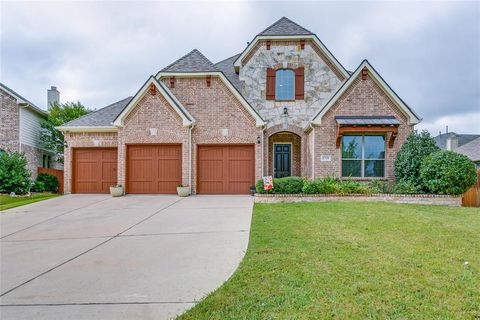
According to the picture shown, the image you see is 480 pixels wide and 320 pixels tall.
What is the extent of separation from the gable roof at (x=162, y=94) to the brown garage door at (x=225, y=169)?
160cm

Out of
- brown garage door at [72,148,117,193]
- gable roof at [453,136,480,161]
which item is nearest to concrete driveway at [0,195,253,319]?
brown garage door at [72,148,117,193]

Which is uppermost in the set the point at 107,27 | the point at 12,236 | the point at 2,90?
the point at 107,27

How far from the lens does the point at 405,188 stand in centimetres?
1223

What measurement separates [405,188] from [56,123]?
22.2 m

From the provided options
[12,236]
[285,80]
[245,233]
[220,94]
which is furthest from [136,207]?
[285,80]

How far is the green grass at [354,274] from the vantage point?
3336 millimetres

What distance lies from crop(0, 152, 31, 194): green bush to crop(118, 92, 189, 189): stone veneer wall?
5.67 metres

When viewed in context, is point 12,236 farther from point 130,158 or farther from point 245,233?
point 130,158

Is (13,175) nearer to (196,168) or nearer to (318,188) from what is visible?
(196,168)

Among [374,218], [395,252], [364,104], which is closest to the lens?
[395,252]

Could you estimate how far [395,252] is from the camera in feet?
17.4

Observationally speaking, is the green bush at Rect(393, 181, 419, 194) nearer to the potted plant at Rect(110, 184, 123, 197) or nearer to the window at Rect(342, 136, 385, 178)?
the window at Rect(342, 136, 385, 178)

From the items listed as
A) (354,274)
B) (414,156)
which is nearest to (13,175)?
(354,274)

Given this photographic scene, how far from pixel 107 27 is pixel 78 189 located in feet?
26.6
